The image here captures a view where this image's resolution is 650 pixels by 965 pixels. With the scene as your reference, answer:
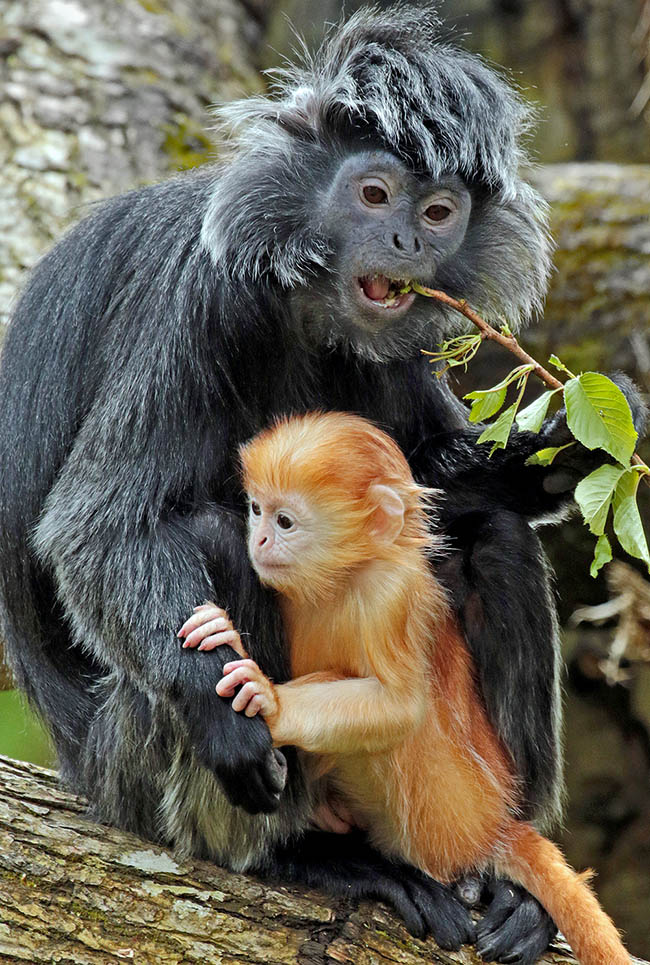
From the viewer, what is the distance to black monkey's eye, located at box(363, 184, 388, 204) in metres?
3.32

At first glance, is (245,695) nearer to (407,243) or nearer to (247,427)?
(247,427)

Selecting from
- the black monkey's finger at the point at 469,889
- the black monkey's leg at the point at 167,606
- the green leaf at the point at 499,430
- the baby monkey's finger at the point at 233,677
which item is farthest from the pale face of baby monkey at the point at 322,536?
the black monkey's finger at the point at 469,889

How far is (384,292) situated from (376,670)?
3.57 feet

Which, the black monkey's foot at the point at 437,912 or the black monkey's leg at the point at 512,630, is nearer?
the black monkey's foot at the point at 437,912

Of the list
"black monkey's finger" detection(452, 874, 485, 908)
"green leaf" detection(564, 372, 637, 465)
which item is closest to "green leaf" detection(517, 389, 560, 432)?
"green leaf" detection(564, 372, 637, 465)

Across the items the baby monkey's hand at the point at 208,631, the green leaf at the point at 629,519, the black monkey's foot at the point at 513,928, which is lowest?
the black monkey's foot at the point at 513,928

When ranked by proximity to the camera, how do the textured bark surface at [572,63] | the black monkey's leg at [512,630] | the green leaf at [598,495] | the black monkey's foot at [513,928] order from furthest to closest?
the textured bark surface at [572,63] < the black monkey's leg at [512,630] < the black monkey's foot at [513,928] < the green leaf at [598,495]

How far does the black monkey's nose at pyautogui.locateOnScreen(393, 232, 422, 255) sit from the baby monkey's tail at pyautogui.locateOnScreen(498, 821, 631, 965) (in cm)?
167

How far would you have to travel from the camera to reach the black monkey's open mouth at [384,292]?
133 inches

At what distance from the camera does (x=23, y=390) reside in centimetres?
377


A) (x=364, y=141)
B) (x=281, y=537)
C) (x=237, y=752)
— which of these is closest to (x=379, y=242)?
(x=364, y=141)

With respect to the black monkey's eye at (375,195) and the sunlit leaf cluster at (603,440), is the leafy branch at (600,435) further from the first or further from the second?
the black monkey's eye at (375,195)

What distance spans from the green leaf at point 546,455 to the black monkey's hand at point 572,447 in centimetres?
3

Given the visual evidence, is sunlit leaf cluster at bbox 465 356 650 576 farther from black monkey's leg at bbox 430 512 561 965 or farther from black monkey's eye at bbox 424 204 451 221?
black monkey's eye at bbox 424 204 451 221
